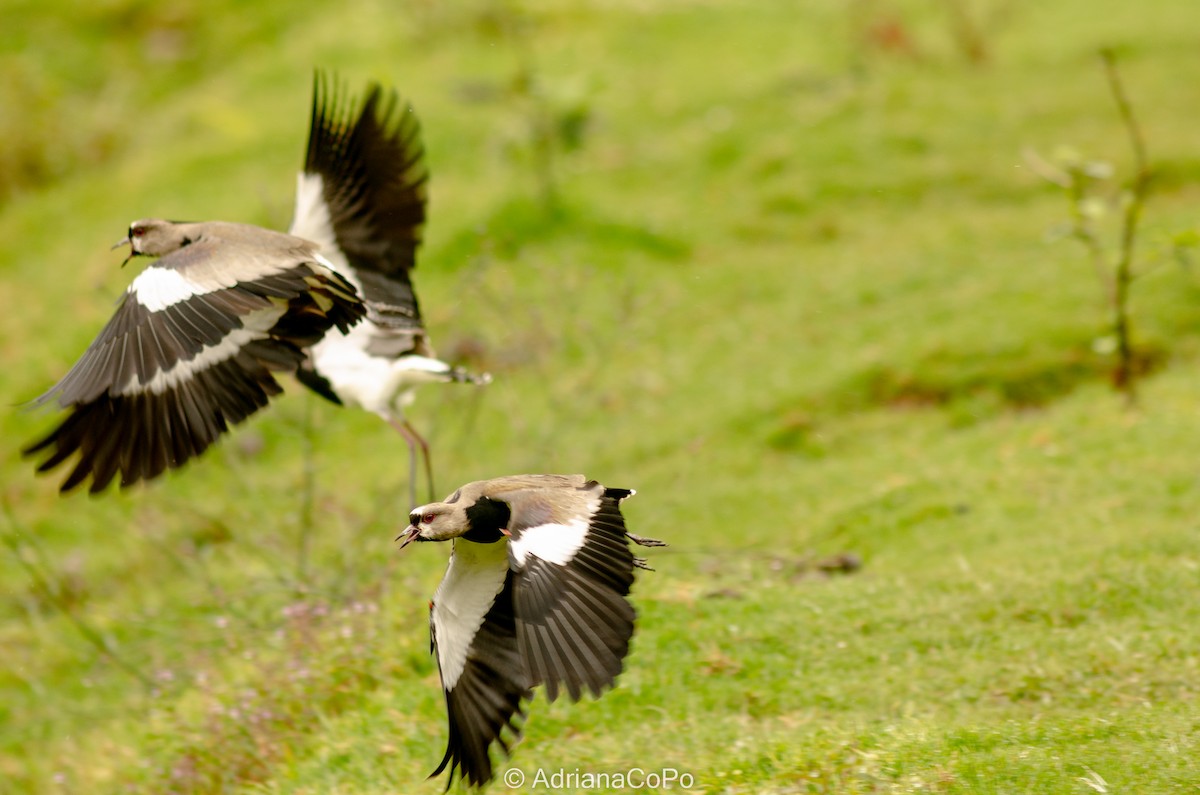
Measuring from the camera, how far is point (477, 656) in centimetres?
474

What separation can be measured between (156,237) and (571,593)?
2.88 meters

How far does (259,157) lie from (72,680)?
7794 millimetres

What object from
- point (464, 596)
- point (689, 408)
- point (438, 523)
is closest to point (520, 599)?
point (438, 523)

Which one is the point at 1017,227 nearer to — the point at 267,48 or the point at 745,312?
the point at 745,312

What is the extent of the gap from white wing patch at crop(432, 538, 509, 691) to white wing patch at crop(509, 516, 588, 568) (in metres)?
0.44

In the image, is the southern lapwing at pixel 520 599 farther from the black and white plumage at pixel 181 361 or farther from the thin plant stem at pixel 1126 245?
the thin plant stem at pixel 1126 245

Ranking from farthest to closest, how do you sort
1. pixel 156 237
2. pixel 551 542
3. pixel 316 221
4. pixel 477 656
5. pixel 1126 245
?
pixel 1126 245 → pixel 316 221 → pixel 156 237 → pixel 477 656 → pixel 551 542

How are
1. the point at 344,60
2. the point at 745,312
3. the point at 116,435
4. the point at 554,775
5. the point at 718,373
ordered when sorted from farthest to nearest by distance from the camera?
the point at 344,60 < the point at 745,312 < the point at 718,373 < the point at 554,775 < the point at 116,435

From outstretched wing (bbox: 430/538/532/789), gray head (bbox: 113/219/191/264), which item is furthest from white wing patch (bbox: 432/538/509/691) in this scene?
gray head (bbox: 113/219/191/264)

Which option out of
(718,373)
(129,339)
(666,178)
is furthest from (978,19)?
(129,339)

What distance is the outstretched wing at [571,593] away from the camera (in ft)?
13.4

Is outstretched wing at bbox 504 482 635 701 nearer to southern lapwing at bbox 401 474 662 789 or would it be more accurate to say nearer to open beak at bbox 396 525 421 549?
southern lapwing at bbox 401 474 662 789

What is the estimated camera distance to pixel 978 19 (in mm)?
17625

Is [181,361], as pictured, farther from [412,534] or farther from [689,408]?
[689,408]
